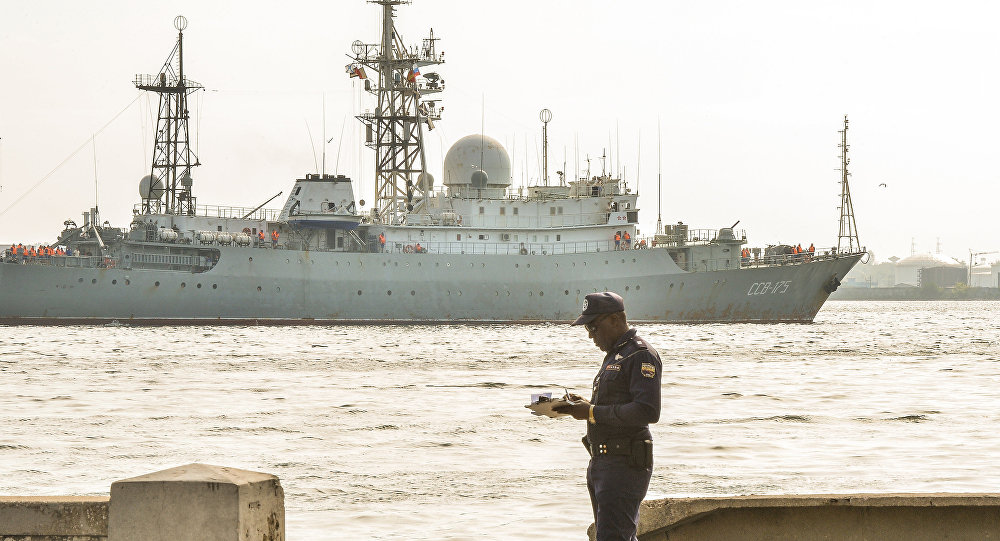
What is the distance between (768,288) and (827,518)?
44339 mm

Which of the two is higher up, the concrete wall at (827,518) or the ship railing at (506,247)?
the ship railing at (506,247)

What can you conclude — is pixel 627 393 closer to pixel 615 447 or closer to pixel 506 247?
pixel 615 447

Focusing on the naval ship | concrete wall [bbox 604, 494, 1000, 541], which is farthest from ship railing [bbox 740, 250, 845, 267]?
concrete wall [bbox 604, 494, 1000, 541]

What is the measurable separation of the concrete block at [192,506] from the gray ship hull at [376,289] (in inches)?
1616

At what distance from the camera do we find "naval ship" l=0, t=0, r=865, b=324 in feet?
147

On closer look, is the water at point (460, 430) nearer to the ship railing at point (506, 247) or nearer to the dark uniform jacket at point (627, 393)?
the dark uniform jacket at point (627, 393)

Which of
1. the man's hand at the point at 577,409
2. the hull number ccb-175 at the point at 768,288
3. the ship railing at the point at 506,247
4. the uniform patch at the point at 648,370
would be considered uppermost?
the ship railing at the point at 506,247

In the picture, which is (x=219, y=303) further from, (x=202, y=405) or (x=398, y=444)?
(x=398, y=444)

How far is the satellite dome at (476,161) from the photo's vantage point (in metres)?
52.8

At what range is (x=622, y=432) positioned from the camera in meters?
5.19

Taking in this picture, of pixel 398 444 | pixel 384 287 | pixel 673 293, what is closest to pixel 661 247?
pixel 673 293

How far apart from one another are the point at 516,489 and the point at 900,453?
13.7ft

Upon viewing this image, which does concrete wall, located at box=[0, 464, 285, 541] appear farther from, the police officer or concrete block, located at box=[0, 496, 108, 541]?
the police officer

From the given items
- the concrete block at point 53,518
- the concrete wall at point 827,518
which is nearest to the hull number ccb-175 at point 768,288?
the concrete wall at point 827,518
